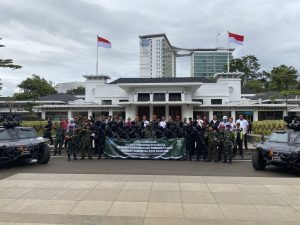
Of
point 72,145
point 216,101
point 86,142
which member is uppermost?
point 216,101

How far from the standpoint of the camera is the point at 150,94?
1497 inches

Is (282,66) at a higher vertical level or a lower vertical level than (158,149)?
higher

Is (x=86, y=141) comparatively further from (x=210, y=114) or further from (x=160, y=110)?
(x=210, y=114)

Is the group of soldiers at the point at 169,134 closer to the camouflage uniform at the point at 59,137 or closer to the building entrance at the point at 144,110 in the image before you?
the camouflage uniform at the point at 59,137

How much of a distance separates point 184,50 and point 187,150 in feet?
340

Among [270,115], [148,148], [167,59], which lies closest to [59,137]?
[148,148]

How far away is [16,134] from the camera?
12156 millimetres

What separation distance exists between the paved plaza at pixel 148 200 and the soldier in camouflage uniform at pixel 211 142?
3564 millimetres

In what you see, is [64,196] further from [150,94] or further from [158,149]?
[150,94]

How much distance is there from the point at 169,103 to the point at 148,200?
30.0 metres

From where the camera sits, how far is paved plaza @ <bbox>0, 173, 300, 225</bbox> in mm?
5699

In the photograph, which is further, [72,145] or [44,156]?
[72,145]

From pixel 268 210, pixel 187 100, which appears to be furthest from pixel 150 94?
pixel 268 210

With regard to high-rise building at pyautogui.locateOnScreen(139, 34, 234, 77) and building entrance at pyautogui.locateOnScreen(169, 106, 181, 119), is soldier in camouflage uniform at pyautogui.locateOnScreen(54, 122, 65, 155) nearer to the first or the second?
building entrance at pyautogui.locateOnScreen(169, 106, 181, 119)
